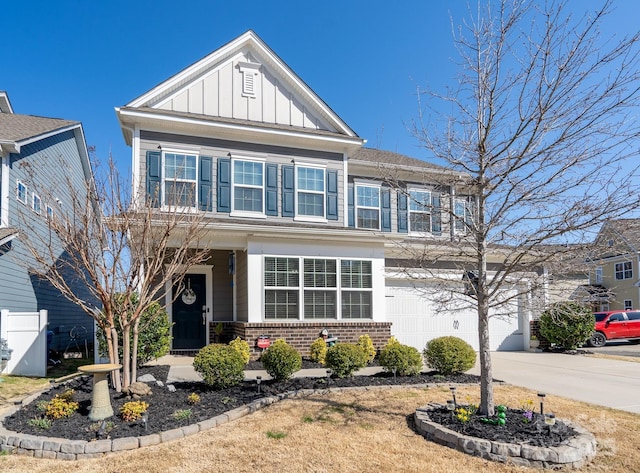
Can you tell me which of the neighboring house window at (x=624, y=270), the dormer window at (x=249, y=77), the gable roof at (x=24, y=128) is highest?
the dormer window at (x=249, y=77)

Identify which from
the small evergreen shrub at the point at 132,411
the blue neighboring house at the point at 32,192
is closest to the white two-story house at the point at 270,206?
the blue neighboring house at the point at 32,192

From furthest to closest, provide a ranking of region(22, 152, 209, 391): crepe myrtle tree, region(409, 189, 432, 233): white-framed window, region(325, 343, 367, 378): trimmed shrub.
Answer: region(325, 343, 367, 378): trimmed shrub → region(22, 152, 209, 391): crepe myrtle tree → region(409, 189, 432, 233): white-framed window

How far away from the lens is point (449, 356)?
874 centimetres

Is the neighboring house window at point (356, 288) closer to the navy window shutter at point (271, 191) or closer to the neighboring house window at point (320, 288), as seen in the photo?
the neighboring house window at point (320, 288)

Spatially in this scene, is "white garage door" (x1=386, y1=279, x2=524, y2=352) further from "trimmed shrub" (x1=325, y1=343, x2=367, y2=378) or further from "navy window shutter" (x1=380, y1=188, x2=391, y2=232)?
"trimmed shrub" (x1=325, y1=343, x2=367, y2=378)

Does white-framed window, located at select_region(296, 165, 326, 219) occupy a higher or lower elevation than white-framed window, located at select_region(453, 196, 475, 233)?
higher

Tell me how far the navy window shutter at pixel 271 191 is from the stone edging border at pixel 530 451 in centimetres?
848

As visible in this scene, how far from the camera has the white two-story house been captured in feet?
36.1

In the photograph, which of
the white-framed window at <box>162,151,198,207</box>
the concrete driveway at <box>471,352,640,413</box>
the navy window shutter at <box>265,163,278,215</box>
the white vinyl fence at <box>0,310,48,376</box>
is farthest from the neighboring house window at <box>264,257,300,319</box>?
the white vinyl fence at <box>0,310,48,376</box>

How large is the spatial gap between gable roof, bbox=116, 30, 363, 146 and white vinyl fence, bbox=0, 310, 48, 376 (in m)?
5.29

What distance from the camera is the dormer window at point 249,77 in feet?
42.4

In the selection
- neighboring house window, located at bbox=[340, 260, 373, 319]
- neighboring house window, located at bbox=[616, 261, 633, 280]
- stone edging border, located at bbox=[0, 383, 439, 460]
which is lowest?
stone edging border, located at bbox=[0, 383, 439, 460]

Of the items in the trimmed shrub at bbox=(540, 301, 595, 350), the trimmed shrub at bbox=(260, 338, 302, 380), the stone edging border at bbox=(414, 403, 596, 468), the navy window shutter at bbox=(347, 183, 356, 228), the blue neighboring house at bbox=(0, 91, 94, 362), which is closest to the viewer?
the stone edging border at bbox=(414, 403, 596, 468)

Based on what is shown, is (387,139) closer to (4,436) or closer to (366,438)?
(366,438)
